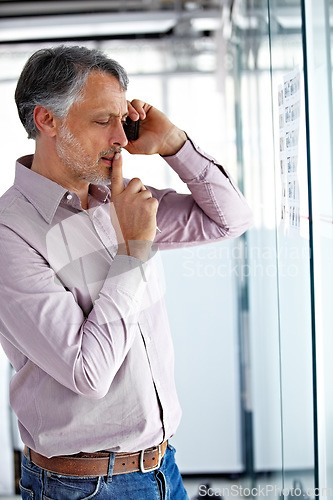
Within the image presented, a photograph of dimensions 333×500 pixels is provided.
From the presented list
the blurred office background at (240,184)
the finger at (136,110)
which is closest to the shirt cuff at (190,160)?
the finger at (136,110)

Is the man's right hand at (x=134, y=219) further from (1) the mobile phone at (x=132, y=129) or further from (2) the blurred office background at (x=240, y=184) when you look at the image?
(2) the blurred office background at (x=240, y=184)

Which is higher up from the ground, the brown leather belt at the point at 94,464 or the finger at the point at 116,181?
the finger at the point at 116,181

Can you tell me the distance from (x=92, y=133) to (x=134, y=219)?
231mm

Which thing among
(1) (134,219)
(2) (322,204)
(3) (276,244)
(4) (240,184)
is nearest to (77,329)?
(1) (134,219)

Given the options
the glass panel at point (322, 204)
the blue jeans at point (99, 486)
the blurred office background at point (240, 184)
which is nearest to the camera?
the glass panel at point (322, 204)

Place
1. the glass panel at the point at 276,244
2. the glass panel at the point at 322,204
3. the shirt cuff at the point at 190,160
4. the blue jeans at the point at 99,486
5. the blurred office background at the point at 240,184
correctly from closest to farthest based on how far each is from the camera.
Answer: the glass panel at the point at 322,204 < the blue jeans at the point at 99,486 < the glass panel at the point at 276,244 < the shirt cuff at the point at 190,160 < the blurred office background at the point at 240,184

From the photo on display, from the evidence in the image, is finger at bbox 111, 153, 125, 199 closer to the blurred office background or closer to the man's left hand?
the man's left hand

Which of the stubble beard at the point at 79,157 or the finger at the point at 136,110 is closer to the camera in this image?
the stubble beard at the point at 79,157

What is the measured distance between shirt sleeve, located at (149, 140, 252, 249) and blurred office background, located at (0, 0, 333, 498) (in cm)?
15

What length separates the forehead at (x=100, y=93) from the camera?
125 centimetres

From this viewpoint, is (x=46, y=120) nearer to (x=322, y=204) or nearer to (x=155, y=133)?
(x=155, y=133)

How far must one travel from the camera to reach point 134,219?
3.77 feet

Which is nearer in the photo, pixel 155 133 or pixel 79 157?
pixel 79 157

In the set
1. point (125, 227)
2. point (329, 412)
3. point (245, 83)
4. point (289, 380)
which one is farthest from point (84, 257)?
point (245, 83)
